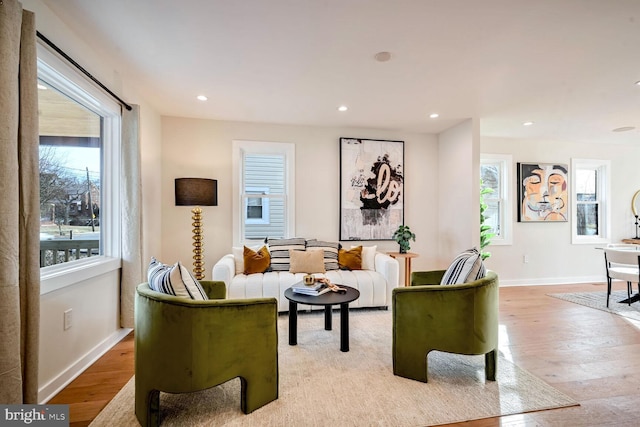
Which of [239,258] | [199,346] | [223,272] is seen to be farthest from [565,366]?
[239,258]

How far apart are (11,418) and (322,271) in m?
2.67

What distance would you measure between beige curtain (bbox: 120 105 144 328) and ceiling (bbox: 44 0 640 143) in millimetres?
511

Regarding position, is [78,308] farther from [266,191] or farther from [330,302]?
[266,191]

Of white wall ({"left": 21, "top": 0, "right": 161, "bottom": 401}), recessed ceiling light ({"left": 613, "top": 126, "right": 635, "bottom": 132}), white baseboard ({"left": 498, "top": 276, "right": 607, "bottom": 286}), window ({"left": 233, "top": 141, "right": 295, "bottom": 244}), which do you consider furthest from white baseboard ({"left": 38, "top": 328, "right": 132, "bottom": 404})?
recessed ceiling light ({"left": 613, "top": 126, "right": 635, "bottom": 132})

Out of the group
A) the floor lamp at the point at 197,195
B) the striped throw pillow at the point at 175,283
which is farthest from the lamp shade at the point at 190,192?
the striped throw pillow at the point at 175,283

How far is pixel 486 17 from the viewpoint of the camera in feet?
5.98

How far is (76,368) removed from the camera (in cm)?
210

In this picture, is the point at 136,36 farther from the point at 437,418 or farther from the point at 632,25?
the point at 632,25

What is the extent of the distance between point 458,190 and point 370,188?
125cm

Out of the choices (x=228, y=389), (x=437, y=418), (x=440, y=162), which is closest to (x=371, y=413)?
(x=437, y=418)

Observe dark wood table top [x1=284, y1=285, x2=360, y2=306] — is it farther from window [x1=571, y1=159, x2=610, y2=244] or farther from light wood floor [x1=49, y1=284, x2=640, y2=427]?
window [x1=571, y1=159, x2=610, y2=244]

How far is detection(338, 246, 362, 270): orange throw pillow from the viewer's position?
3.71 meters

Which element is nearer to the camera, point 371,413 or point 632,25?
point 371,413

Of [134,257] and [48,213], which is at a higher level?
[48,213]
